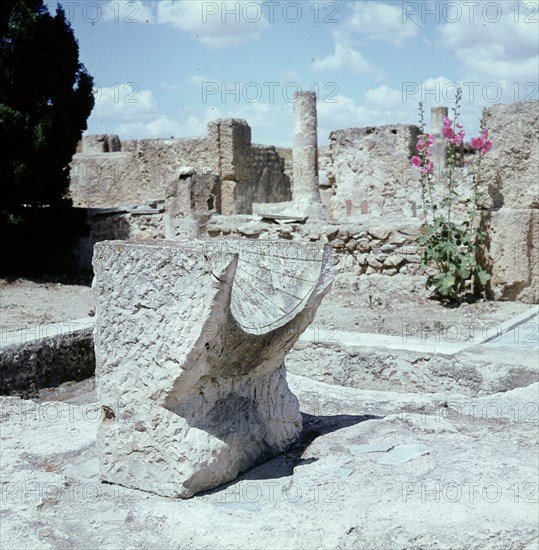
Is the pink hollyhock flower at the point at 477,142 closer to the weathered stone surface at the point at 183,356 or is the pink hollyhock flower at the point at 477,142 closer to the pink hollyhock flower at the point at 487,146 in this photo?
the pink hollyhock flower at the point at 487,146

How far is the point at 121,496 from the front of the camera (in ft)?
10.1

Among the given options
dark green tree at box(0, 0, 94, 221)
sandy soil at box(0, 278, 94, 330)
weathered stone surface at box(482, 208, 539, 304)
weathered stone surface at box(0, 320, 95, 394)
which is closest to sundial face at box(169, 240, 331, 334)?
weathered stone surface at box(0, 320, 95, 394)

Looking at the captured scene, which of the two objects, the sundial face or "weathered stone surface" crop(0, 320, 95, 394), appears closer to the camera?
the sundial face

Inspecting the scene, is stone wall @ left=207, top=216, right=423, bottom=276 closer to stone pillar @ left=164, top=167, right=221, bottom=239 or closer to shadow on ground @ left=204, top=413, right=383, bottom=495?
stone pillar @ left=164, top=167, right=221, bottom=239

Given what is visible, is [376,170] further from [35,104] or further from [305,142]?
[35,104]

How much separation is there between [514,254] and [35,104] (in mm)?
7493

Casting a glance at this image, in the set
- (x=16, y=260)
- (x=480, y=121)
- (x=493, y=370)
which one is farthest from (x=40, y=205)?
(x=493, y=370)

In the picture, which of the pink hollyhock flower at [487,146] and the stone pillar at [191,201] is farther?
the stone pillar at [191,201]

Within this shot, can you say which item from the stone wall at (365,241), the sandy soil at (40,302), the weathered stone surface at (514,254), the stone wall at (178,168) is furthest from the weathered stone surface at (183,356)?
the stone wall at (178,168)

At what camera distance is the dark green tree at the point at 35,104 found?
36.1 ft

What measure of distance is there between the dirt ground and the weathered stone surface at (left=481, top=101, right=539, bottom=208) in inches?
42.9

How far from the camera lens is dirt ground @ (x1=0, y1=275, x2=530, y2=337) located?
22.5ft

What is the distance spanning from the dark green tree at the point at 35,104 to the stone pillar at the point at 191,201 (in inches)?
85.0

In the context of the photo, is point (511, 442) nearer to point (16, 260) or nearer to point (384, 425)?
point (384, 425)
